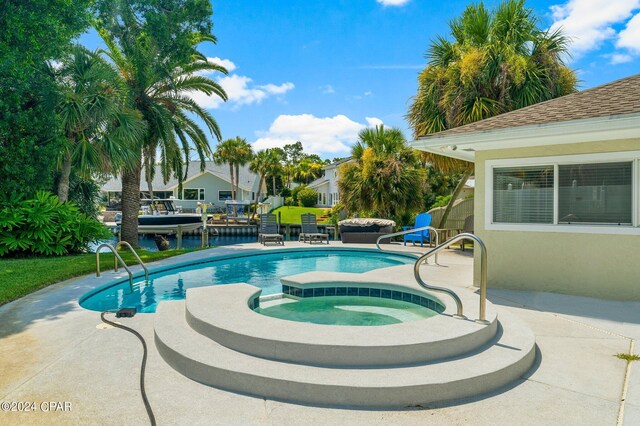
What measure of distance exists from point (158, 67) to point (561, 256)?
14932 mm

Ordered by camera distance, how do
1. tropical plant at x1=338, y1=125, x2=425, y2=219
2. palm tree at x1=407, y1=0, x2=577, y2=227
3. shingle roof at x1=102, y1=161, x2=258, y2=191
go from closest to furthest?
palm tree at x1=407, y1=0, x2=577, y2=227 → tropical plant at x1=338, y1=125, x2=425, y2=219 → shingle roof at x1=102, y1=161, x2=258, y2=191

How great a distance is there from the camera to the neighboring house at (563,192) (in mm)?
6934

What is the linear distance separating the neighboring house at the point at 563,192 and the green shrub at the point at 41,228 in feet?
34.3

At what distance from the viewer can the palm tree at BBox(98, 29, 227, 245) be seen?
15.8m

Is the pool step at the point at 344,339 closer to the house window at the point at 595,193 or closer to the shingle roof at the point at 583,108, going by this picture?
the house window at the point at 595,193

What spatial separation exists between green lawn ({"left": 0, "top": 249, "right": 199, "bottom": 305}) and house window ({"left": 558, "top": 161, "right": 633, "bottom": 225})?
10157 mm

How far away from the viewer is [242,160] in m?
46.9

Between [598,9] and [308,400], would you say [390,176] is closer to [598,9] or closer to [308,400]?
[598,9]

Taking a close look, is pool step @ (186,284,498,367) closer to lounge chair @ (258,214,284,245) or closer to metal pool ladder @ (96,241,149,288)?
metal pool ladder @ (96,241,149,288)

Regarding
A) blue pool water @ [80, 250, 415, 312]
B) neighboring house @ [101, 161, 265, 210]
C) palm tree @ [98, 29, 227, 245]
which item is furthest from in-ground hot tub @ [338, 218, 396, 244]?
neighboring house @ [101, 161, 265, 210]

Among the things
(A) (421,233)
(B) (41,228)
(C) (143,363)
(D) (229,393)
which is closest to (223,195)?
(A) (421,233)

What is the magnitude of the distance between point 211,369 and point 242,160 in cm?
4415

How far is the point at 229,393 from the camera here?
12.7 ft

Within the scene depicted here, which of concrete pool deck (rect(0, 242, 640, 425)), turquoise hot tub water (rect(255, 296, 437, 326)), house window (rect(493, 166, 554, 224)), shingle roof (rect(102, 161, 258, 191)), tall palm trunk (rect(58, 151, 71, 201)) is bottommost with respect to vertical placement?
turquoise hot tub water (rect(255, 296, 437, 326))
